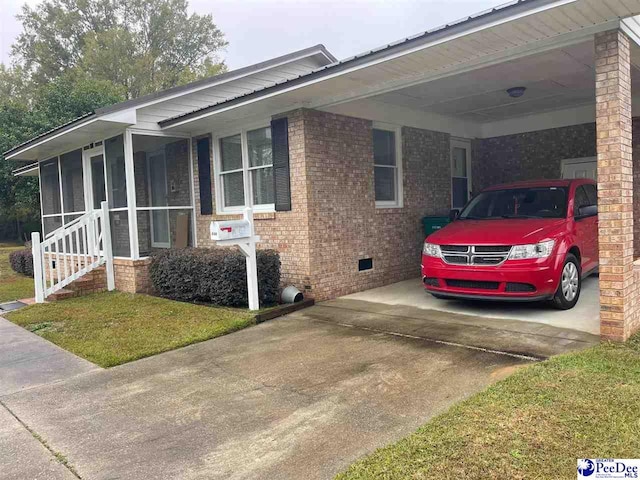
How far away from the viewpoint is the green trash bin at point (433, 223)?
988cm

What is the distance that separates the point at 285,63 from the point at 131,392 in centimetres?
864

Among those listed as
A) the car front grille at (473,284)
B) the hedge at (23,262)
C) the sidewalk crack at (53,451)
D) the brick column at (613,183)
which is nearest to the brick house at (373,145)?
the brick column at (613,183)

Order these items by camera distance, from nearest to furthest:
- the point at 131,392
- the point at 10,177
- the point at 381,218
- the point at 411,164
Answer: the point at 131,392, the point at 381,218, the point at 411,164, the point at 10,177

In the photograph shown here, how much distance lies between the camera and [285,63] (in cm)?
1144

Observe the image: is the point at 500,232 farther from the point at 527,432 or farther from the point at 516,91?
the point at 527,432

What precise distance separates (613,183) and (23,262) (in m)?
15.4

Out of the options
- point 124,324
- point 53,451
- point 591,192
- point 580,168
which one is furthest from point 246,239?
point 580,168

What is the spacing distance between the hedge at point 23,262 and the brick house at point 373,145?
314cm

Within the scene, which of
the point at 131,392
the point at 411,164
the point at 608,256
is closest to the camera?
the point at 131,392

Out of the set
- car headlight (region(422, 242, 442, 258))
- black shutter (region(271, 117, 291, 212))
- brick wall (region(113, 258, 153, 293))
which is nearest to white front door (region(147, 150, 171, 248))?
brick wall (region(113, 258, 153, 293))

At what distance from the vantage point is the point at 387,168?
9.59 m

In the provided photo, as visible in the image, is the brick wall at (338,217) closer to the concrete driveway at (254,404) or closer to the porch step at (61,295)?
the concrete driveway at (254,404)

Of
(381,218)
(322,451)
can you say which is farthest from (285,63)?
(322,451)

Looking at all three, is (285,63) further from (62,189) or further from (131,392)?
(131,392)
